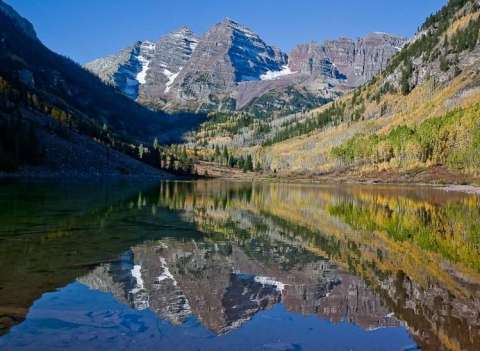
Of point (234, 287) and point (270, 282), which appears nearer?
point (234, 287)

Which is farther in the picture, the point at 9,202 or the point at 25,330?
the point at 9,202

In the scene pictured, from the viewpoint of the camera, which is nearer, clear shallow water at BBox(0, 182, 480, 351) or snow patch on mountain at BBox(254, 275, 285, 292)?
clear shallow water at BBox(0, 182, 480, 351)

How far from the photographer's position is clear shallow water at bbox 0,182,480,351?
1526 centimetres

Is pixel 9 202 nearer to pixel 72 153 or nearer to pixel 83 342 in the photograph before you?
pixel 83 342

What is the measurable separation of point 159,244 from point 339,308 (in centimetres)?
1573

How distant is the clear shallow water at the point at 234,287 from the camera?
1526cm

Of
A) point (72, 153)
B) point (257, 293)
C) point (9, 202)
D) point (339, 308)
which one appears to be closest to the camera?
point (339, 308)

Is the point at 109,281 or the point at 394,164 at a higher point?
the point at 394,164

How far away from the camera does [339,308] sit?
19.0m

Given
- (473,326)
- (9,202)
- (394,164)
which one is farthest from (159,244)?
(394,164)

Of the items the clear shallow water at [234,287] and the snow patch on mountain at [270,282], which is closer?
the clear shallow water at [234,287]

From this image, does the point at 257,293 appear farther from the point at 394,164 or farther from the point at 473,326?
the point at 394,164

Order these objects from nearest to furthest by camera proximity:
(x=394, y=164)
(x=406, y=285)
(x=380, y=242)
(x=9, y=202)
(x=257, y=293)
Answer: (x=257, y=293)
(x=406, y=285)
(x=380, y=242)
(x=9, y=202)
(x=394, y=164)

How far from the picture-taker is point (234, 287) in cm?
2148
